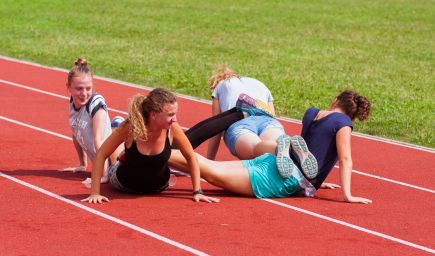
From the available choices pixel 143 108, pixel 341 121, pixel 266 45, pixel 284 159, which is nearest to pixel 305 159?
pixel 284 159

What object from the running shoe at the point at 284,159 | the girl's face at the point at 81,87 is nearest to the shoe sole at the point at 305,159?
the running shoe at the point at 284,159

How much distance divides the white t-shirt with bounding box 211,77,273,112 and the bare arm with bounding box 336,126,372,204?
1.71 m

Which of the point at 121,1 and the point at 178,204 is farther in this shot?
the point at 121,1

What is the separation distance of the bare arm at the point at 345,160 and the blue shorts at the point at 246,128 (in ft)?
4.01

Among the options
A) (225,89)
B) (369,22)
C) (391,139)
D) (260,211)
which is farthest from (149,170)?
(369,22)

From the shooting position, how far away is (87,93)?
10.0 m

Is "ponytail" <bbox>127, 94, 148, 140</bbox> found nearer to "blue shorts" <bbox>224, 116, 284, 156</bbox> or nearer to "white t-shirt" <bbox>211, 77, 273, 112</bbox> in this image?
"blue shorts" <bbox>224, 116, 284, 156</bbox>

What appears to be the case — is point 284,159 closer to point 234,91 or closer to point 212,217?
point 212,217

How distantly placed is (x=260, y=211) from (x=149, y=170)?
3.47ft

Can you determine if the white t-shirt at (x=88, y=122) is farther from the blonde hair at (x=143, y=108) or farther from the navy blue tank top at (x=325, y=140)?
the navy blue tank top at (x=325, y=140)

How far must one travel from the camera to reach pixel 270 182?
9602mm

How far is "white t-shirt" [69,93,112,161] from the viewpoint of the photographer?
10055 mm

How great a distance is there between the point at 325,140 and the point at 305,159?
274 mm

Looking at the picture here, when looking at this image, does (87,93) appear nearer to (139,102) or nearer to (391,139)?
(139,102)
